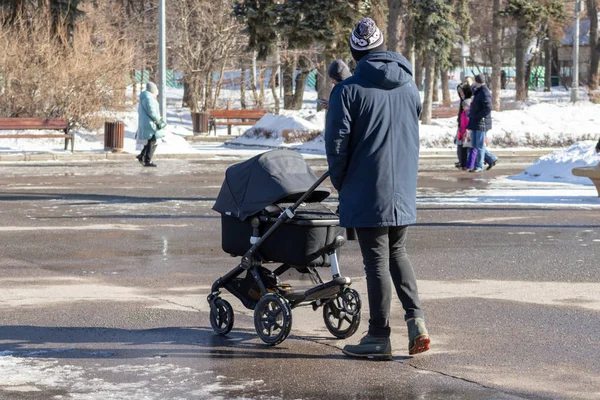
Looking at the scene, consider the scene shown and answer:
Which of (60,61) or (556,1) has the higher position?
(556,1)

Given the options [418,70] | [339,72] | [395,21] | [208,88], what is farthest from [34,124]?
[418,70]

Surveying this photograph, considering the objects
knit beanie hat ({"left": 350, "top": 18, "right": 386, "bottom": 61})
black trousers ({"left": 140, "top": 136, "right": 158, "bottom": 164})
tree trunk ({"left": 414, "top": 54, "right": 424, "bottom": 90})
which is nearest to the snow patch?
black trousers ({"left": 140, "top": 136, "right": 158, "bottom": 164})

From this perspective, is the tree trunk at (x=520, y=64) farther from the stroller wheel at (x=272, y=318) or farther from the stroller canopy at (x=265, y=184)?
the stroller wheel at (x=272, y=318)

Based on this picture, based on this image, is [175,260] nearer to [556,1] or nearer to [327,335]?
[327,335]

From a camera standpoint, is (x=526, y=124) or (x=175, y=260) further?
(x=526, y=124)

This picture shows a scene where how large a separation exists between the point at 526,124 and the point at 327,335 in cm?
2766

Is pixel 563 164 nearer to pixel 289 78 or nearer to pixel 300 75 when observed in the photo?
pixel 289 78

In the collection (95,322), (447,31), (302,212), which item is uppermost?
(447,31)

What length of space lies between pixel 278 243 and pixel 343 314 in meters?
0.61

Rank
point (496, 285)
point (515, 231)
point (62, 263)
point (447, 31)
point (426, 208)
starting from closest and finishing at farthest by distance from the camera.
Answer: point (496, 285)
point (62, 263)
point (515, 231)
point (426, 208)
point (447, 31)

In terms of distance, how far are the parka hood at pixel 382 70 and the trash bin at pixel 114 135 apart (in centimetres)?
2304

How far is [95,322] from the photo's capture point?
25.9 ft

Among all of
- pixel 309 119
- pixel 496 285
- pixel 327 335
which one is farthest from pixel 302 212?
pixel 309 119

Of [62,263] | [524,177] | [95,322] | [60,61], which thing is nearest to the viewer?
[95,322]
